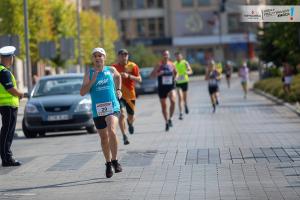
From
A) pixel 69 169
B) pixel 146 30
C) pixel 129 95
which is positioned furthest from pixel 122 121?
pixel 146 30

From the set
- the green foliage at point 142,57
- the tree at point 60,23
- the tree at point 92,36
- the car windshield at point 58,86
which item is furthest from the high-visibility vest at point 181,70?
the green foliage at point 142,57

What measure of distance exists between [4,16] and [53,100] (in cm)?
2735

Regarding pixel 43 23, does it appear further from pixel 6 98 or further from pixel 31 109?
pixel 6 98

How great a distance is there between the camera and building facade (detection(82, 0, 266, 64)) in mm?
112250

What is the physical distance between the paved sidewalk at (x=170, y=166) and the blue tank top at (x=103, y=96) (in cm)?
88

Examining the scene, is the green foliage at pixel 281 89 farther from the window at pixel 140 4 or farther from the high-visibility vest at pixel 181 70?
the window at pixel 140 4

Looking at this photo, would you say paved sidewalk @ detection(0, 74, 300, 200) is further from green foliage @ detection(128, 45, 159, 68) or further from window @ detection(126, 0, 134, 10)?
window @ detection(126, 0, 134, 10)

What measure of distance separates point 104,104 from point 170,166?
1506mm

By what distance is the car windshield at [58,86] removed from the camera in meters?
23.8

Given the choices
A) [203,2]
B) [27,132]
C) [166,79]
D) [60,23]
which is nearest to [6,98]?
[27,132]

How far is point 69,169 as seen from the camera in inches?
559

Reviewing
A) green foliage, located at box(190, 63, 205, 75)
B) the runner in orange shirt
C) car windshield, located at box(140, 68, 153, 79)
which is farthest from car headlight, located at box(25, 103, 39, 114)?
green foliage, located at box(190, 63, 205, 75)

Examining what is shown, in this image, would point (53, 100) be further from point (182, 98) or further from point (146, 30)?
point (146, 30)

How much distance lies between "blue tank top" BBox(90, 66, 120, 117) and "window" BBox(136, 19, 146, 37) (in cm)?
10257
